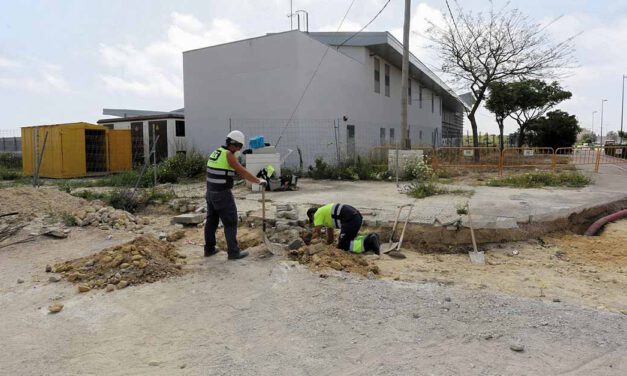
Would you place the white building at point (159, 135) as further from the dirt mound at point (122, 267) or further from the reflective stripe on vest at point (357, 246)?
the reflective stripe on vest at point (357, 246)

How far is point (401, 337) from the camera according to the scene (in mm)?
3643

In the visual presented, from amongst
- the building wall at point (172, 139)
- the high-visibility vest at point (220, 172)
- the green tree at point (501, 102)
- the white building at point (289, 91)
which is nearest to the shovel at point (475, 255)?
the high-visibility vest at point (220, 172)

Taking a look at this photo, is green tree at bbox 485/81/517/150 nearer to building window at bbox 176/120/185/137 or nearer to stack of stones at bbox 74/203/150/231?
building window at bbox 176/120/185/137

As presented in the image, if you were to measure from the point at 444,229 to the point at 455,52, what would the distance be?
50.2ft

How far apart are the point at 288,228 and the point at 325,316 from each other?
10.5ft

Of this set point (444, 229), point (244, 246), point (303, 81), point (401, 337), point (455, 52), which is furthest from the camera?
point (455, 52)

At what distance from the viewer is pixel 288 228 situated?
718cm

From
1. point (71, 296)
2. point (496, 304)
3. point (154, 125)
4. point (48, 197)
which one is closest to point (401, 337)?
point (496, 304)

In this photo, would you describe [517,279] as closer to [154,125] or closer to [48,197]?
[48,197]

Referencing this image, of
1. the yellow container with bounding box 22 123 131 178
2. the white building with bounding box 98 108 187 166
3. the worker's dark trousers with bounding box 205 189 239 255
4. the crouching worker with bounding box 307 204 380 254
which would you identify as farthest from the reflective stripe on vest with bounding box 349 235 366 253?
the white building with bounding box 98 108 187 166

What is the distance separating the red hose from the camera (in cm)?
813

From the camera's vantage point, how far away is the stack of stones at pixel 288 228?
6.41 meters

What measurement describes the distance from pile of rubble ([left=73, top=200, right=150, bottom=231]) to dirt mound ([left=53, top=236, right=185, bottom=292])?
204 centimetres

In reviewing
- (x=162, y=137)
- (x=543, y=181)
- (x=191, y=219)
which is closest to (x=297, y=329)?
(x=191, y=219)
